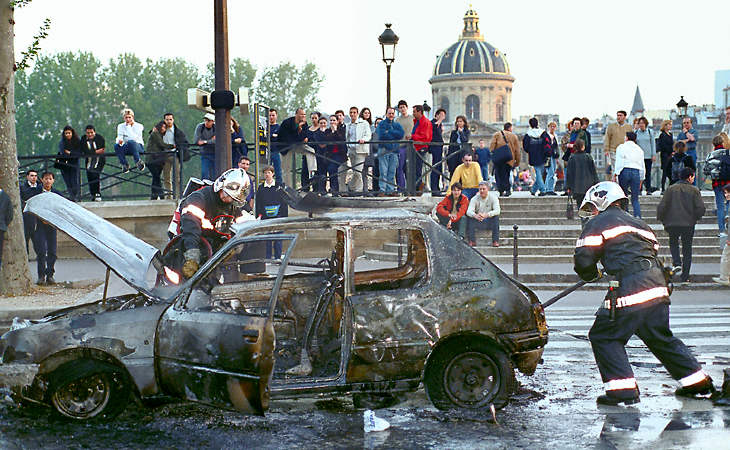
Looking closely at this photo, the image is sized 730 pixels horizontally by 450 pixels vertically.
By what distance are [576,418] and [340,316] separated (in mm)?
1758

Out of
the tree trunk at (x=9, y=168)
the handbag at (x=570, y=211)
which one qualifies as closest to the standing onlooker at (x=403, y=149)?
the handbag at (x=570, y=211)

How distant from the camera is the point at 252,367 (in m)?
6.24

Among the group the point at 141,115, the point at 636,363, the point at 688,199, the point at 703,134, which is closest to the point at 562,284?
the point at 688,199

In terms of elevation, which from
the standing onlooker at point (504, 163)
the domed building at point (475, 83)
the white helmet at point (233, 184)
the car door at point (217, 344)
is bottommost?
the car door at point (217, 344)

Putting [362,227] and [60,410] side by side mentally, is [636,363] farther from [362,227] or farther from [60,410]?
[60,410]

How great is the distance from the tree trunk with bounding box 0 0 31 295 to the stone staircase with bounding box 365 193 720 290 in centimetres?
702

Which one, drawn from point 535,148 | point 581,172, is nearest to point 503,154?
point 535,148

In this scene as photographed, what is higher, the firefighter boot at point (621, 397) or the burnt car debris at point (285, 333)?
the burnt car debris at point (285, 333)

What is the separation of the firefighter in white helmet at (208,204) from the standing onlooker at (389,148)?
11.1 m

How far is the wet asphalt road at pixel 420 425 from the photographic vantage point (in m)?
6.33

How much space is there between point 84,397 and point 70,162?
1454cm

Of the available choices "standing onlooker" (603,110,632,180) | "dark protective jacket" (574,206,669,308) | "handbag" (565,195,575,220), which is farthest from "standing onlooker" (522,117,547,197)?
"dark protective jacket" (574,206,669,308)

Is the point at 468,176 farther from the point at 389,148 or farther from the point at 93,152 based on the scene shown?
the point at 93,152

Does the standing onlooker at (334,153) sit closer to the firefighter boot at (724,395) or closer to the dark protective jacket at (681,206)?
the dark protective jacket at (681,206)
